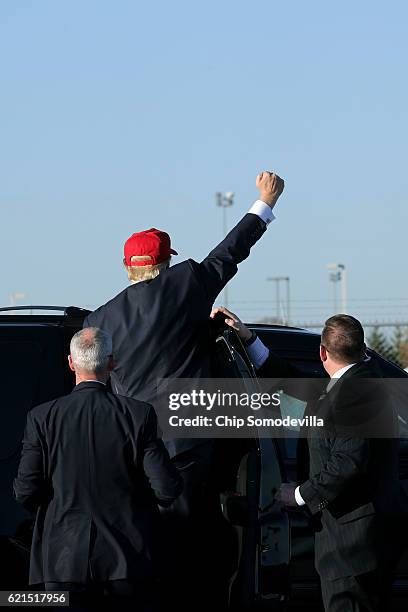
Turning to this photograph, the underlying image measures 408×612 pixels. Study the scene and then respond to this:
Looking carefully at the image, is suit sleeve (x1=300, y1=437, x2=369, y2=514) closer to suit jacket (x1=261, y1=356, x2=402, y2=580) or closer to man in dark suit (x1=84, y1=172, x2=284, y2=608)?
suit jacket (x1=261, y1=356, x2=402, y2=580)

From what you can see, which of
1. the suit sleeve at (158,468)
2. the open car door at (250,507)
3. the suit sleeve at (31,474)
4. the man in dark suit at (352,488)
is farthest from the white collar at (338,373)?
the suit sleeve at (31,474)

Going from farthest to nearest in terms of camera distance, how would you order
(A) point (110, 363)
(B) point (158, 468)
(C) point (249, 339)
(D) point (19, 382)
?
1. (C) point (249, 339)
2. (D) point (19, 382)
3. (A) point (110, 363)
4. (B) point (158, 468)

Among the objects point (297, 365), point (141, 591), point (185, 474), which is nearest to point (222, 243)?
point (185, 474)

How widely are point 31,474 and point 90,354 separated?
1.72 feet

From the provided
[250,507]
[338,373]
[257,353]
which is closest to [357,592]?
[250,507]

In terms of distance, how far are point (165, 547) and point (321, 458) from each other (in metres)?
0.91

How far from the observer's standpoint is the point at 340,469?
5.96 meters

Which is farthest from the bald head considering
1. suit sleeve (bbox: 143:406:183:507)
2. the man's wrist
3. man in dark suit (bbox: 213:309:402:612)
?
the man's wrist

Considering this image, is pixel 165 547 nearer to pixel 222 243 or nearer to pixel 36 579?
pixel 36 579

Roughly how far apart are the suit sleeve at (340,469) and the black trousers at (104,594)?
995 millimetres

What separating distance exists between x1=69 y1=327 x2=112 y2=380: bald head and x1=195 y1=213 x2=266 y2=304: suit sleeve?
0.74 m

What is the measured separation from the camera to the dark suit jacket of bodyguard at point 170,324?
596 cm

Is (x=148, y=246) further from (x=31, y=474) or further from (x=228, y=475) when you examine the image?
(x=31, y=474)

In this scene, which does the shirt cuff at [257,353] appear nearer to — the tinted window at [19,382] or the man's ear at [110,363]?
the tinted window at [19,382]
